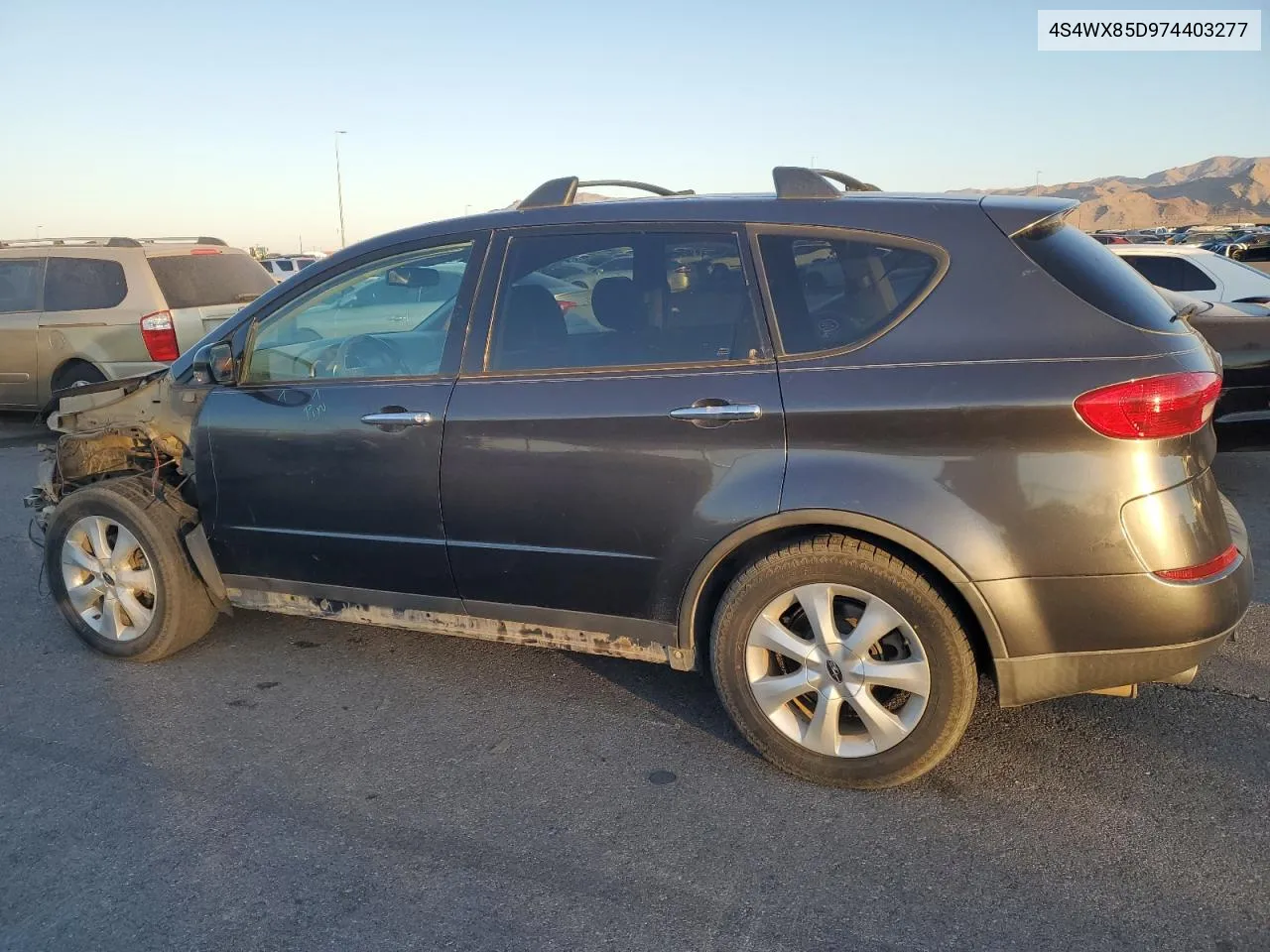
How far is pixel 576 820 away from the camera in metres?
2.93

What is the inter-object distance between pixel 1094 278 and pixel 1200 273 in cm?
580

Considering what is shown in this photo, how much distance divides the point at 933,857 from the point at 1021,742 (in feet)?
2.53

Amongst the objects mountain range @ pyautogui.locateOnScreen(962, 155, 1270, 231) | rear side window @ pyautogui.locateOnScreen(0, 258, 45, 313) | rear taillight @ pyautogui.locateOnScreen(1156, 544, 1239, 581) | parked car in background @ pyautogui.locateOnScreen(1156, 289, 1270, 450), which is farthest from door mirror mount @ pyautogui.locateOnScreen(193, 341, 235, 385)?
mountain range @ pyautogui.locateOnScreen(962, 155, 1270, 231)

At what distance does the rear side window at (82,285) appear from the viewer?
8656 mm

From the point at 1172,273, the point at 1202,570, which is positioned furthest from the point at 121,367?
the point at 1172,273

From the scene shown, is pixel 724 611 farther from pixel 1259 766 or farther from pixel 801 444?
pixel 1259 766

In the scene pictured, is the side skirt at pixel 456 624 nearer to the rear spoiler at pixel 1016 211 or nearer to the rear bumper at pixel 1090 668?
the rear bumper at pixel 1090 668

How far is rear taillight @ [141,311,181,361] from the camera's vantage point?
8406 mm

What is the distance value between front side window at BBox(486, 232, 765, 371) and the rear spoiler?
0.78 metres

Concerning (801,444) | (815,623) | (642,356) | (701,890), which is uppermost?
(642,356)

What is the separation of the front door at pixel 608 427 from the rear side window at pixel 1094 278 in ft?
2.85

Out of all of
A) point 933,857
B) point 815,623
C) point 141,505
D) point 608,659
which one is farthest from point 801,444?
point 141,505

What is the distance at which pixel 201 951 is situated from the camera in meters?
2.42

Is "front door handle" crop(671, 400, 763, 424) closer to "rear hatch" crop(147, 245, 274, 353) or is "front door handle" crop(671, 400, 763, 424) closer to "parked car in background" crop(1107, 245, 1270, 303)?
"parked car in background" crop(1107, 245, 1270, 303)
